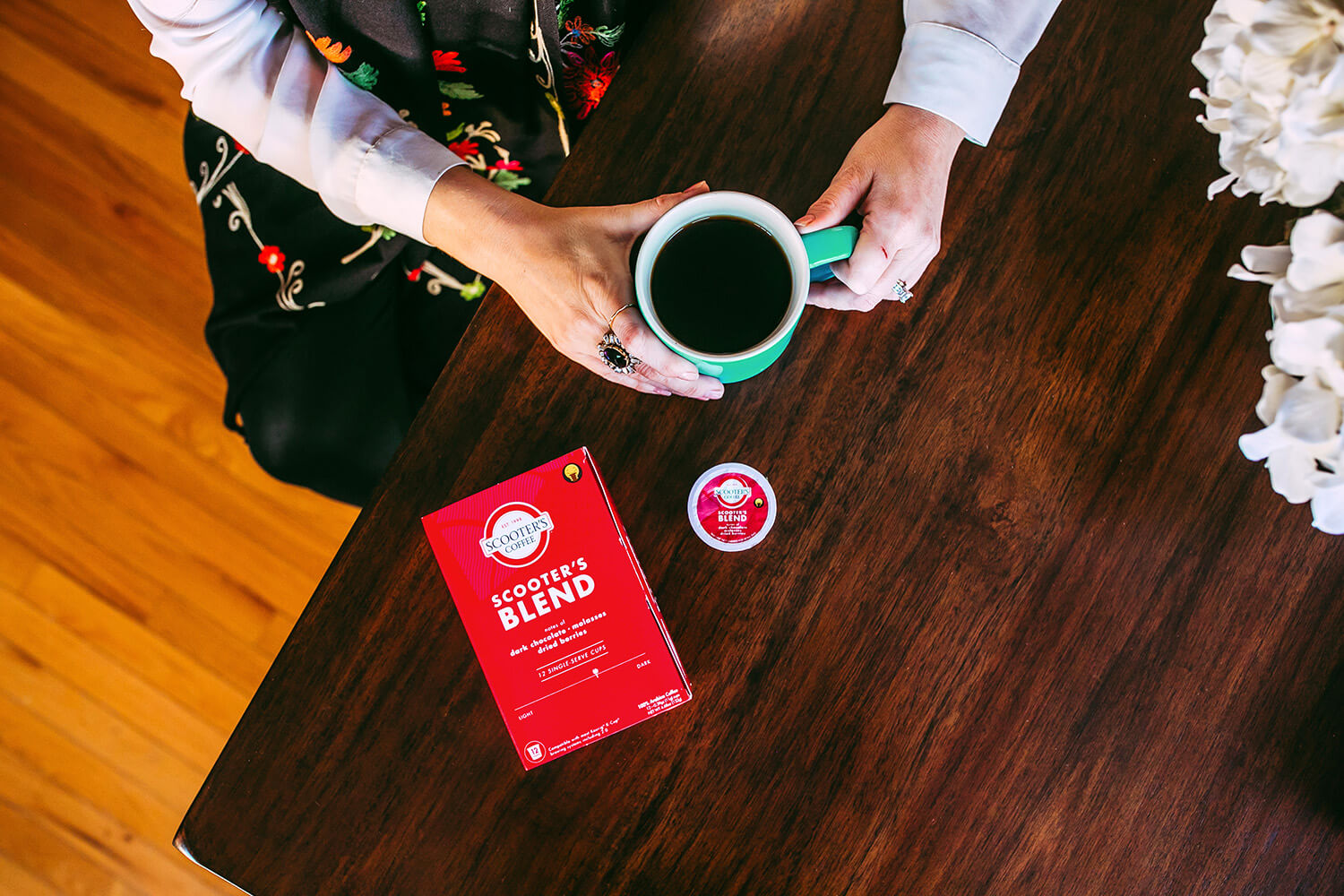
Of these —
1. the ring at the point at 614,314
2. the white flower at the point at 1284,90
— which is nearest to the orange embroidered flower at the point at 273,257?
the ring at the point at 614,314

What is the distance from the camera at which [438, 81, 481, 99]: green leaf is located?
0.95m

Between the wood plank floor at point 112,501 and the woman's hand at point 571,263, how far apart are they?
1030mm

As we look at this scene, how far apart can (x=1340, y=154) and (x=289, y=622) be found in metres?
1.75

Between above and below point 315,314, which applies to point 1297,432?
above

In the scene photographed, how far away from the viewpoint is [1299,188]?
421 millimetres

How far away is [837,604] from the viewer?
72 cm

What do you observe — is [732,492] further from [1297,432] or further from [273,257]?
[273,257]

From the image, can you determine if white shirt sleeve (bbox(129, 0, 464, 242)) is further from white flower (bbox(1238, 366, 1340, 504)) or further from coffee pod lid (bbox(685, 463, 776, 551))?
white flower (bbox(1238, 366, 1340, 504))

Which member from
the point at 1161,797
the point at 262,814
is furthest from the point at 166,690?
the point at 1161,797

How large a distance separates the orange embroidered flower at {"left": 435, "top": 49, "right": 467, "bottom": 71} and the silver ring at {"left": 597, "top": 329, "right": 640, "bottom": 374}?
1.51ft

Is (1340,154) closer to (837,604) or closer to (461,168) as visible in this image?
(837,604)

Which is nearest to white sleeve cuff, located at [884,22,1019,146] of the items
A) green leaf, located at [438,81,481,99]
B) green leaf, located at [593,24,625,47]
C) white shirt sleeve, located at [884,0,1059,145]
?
white shirt sleeve, located at [884,0,1059,145]

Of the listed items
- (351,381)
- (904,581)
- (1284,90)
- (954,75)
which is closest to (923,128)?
(954,75)

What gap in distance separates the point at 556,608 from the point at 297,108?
1.97 feet
